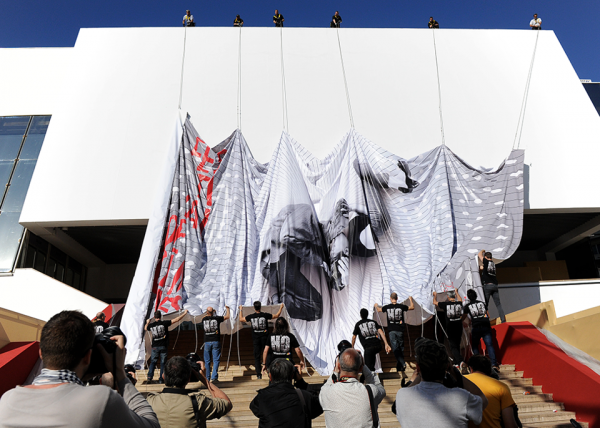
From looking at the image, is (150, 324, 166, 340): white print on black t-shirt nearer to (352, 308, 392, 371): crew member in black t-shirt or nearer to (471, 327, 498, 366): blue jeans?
(352, 308, 392, 371): crew member in black t-shirt

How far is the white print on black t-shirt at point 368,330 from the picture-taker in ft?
20.7

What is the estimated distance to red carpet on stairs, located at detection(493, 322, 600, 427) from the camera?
17.6 feet

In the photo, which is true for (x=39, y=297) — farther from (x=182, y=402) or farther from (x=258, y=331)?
(x=182, y=402)

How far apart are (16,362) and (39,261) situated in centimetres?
757

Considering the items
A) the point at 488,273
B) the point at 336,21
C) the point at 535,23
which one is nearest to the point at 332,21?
the point at 336,21

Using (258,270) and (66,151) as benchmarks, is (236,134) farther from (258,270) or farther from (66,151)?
(66,151)

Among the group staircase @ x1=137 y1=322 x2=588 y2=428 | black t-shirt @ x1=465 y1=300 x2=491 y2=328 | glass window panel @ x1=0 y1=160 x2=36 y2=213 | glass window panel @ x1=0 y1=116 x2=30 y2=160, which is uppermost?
glass window panel @ x1=0 y1=116 x2=30 y2=160

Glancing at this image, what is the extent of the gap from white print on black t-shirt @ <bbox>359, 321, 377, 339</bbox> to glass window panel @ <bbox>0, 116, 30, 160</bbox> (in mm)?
12297

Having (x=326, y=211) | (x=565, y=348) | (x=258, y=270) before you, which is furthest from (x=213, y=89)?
(x=565, y=348)

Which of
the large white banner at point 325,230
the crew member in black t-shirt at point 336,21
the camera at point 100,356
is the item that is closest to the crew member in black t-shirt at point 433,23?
the crew member in black t-shirt at point 336,21

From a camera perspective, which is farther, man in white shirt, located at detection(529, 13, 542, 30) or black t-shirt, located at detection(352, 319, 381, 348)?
man in white shirt, located at detection(529, 13, 542, 30)

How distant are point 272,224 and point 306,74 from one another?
21.8 ft

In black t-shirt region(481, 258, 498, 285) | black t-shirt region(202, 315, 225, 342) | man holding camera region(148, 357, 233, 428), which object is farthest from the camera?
black t-shirt region(481, 258, 498, 285)

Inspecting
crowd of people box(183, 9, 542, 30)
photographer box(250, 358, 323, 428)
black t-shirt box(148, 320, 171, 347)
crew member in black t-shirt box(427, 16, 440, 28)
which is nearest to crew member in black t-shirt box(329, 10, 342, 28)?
crowd of people box(183, 9, 542, 30)
